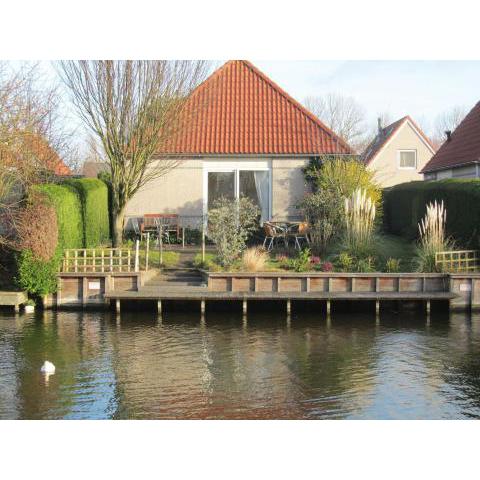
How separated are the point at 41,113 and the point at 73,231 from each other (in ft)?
10.2

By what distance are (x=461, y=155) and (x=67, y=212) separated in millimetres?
16177

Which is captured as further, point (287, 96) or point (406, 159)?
point (406, 159)

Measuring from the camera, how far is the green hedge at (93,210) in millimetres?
19125

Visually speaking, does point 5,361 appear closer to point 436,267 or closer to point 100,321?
point 100,321

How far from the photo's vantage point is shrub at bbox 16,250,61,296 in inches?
626

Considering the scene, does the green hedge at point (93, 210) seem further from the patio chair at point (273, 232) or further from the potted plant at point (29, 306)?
the patio chair at point (273, 232)

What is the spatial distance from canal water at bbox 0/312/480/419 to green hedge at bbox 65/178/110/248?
168 inches

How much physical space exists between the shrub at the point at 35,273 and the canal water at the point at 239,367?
753mm

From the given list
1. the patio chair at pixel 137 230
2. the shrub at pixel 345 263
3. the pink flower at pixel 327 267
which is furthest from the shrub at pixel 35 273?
the shrub at pixel 345 263

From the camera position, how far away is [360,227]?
18.4 m

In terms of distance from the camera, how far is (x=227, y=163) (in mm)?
24906

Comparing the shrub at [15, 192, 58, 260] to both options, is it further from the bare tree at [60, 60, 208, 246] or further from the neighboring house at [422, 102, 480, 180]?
the neighboring house at [422, 102, 480, 180]

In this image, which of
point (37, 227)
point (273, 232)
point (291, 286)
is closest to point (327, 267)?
point (291, 286)

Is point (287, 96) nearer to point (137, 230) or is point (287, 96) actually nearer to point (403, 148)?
point (137, 230)
